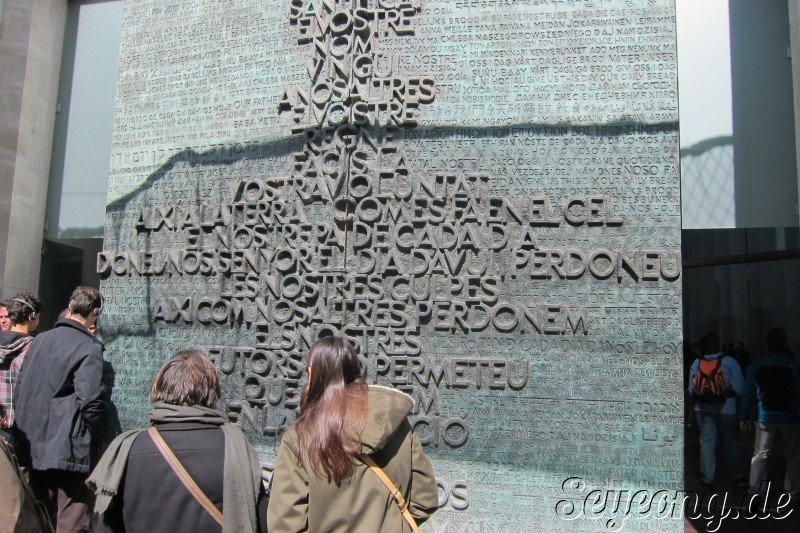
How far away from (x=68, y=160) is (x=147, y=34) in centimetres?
223

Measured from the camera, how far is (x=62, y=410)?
14.5 feet

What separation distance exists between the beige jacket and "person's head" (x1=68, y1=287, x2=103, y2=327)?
108 inches

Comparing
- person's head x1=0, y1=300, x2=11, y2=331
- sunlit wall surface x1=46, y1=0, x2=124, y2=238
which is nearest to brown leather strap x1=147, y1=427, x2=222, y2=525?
person's head x1=0, y1=300, x2=11, y2=331

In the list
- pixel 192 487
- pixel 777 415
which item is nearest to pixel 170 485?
pixel 192 487

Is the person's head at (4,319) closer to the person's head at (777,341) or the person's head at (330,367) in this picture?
the person's head at (330,367)

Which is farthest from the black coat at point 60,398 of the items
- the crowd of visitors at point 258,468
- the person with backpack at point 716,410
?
the person with backpack at point 716,410

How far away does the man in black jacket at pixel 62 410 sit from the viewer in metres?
4.39

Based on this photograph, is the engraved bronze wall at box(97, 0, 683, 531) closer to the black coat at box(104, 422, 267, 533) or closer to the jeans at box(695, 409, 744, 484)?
the black coat at box(104, 422, 267, 533)

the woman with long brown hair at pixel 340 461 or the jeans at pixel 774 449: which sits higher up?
the woman with long brown hair at pixel 340 461

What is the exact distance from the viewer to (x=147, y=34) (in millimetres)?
6004

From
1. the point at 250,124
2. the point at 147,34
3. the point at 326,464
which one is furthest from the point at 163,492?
the point at 147,34

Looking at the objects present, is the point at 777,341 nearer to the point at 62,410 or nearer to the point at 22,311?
the point at 62,410

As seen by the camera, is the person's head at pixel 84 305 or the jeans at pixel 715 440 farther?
the jeans at pixel 715 440

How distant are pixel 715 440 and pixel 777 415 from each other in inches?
33.1
